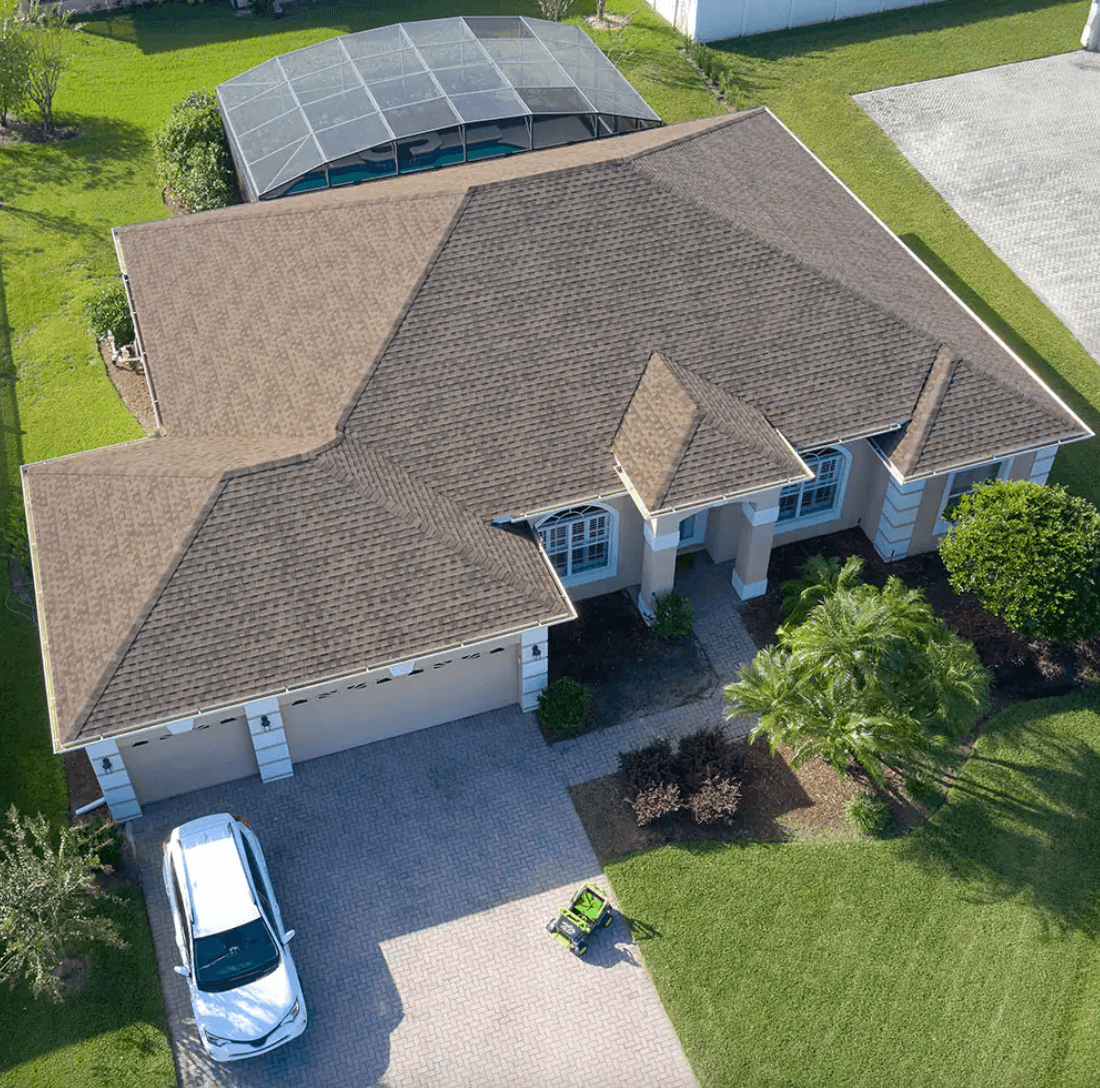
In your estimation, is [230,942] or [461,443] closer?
[230,942]

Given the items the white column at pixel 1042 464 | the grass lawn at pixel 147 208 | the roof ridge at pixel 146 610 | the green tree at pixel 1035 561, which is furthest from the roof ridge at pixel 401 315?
the white column at pixel 1042 464

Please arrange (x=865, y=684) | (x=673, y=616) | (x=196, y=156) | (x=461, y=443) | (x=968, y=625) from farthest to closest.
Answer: (x=196, y=156) < (x=968, y=625) < (x=673, y=616) < (x=461, y=443) < (x=865, y=684)

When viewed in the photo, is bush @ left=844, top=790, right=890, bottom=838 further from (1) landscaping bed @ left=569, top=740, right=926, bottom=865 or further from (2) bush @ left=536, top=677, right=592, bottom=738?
(2) bush @ left=536, top=677, right=592, bottom=738

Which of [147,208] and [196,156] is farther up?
[196,156]

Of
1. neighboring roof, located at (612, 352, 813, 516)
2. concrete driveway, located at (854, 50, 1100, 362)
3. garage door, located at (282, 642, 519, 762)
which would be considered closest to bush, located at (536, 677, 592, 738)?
garage door, located at (282, 642, 519, 762)

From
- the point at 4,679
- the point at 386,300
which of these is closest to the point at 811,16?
the point at 386,300

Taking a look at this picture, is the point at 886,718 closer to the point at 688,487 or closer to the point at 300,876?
the point at 688,487

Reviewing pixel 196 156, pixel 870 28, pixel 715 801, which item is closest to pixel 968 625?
pixel 715 801

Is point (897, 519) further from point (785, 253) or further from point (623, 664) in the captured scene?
point (623, 664)

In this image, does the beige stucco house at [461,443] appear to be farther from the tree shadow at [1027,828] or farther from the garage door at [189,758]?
the tree shadow at [1027,828]
